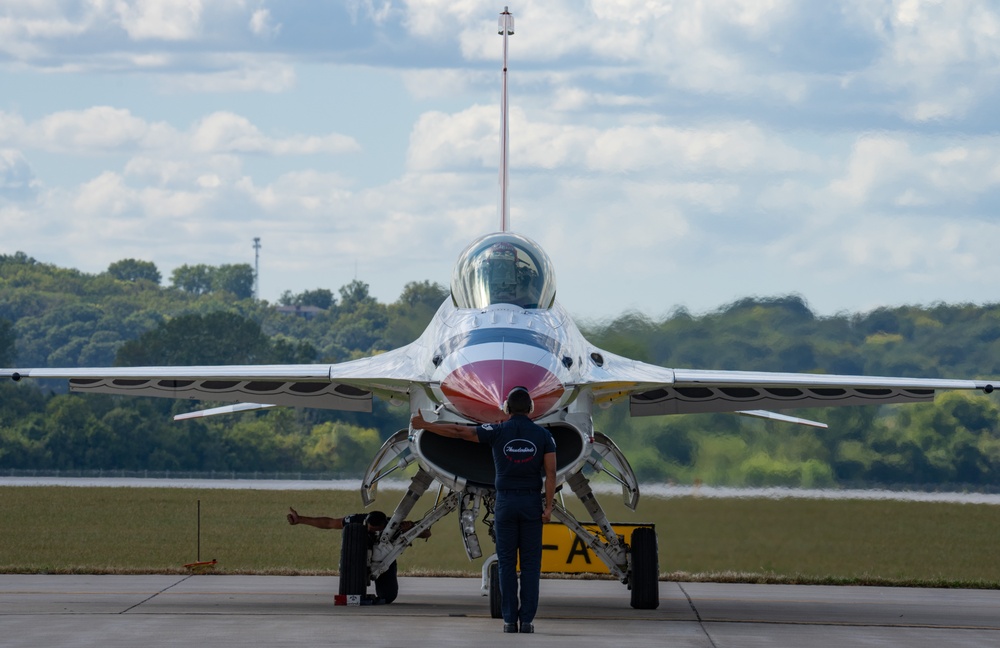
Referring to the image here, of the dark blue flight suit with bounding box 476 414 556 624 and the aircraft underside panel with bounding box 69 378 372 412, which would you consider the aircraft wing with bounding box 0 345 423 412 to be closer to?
the aircraft underside panel with bounding box 69 378 372 412

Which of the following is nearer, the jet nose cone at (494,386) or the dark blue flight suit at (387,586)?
the jet nose cone at (494,386)

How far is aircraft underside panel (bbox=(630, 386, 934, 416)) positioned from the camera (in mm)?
16531

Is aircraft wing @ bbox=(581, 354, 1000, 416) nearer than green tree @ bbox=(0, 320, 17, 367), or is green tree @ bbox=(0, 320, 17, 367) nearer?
aircraft wing @ bbox=(581, 354, 1000, 416)

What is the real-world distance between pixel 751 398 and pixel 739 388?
425 mm

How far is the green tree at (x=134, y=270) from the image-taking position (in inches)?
4259

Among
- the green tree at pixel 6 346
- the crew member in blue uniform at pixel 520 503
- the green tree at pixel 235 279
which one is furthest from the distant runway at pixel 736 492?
the green tree at pixel 235 279

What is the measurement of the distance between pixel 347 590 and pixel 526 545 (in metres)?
3.56

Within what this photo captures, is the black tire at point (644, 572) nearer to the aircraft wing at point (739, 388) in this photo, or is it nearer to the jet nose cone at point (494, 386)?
the aircraft wing at point (739, 388)

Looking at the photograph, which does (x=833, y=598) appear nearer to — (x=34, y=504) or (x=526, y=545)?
(x=526, y=545)

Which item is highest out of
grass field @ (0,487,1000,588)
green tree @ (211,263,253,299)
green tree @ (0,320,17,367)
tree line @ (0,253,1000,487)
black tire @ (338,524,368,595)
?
green tree @ (211,263,253,299)

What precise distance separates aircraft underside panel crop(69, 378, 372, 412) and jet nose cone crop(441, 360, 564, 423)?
3878mm

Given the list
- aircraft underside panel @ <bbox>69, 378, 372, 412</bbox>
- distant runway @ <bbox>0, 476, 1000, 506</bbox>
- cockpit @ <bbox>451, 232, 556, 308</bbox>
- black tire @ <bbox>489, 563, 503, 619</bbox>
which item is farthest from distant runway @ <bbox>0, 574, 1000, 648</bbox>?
distant runway @ <bbox>0, 476, 1000, 506</bbox>

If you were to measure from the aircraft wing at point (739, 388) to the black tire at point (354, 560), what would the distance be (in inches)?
102

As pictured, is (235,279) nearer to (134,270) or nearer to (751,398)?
(134,270)
